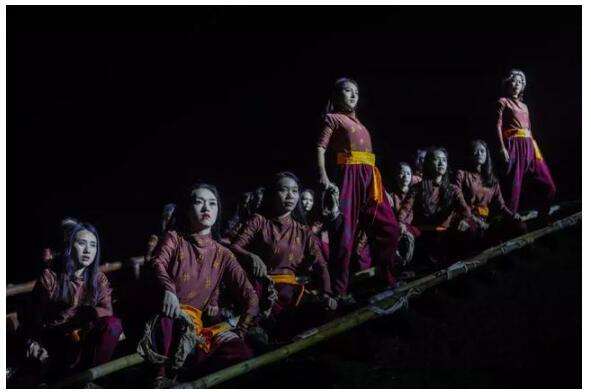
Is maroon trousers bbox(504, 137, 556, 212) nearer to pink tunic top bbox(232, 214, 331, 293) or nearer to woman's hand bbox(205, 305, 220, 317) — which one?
pink tunic top bbox(232, 214, 331, 293)

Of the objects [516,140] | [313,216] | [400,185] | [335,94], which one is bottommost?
[313,216]

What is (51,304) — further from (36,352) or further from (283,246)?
(283,246)

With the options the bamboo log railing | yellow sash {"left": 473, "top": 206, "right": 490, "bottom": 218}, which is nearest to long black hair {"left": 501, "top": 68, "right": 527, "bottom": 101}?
yellow sash {"left": 473, "top": 206, "right": 490, "bottom": 218}

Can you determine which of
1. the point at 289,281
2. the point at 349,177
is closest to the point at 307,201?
the point at 349,177

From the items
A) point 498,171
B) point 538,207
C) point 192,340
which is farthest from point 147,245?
point 538,207

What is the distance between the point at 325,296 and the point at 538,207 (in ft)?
9.03

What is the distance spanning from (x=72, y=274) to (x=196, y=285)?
665 mm

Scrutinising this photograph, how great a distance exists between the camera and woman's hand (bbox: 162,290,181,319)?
3797mm

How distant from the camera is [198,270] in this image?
13.4 feet

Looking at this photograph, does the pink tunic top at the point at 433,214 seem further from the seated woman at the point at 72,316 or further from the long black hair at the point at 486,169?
the seated woman at the point at 72,316

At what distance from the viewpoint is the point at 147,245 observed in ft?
15.4

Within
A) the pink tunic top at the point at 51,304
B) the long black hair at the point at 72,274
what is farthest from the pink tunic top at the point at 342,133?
the pink tunic top at the point at 51,304

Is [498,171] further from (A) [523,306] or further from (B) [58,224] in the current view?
(B) [58,224]

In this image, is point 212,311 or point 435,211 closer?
point 212,311
